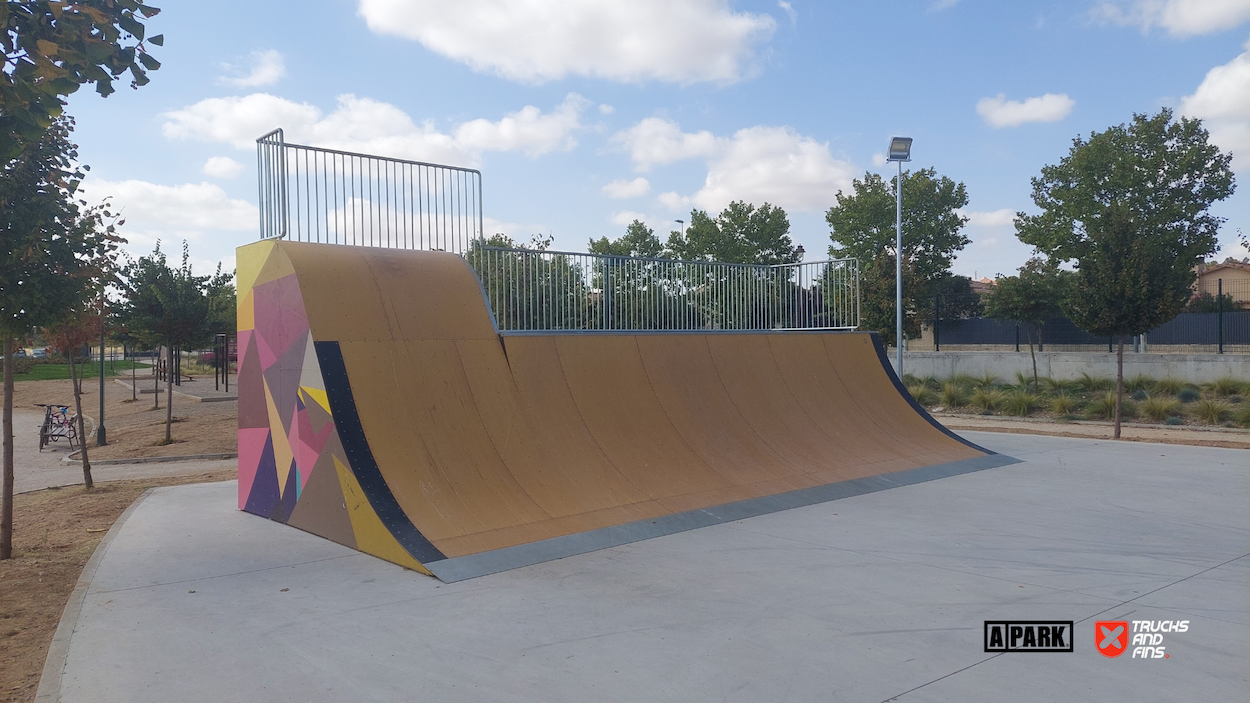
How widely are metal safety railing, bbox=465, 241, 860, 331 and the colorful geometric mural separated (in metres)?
2.15

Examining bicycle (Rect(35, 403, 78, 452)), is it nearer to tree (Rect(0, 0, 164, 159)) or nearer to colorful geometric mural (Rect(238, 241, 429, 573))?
colorful geometric mural (Rect(238, 241, 429, 573))

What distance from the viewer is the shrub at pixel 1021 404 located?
19.2 meters

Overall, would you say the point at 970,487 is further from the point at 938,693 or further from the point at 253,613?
the point at 253,613

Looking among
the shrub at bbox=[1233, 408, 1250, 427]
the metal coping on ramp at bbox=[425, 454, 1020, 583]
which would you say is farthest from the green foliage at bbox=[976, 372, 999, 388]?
the metal coping on ramp at bbox=[425, 454, 1020, 583]

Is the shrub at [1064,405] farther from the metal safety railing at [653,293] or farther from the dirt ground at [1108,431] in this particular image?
the metal safety railing at [653,293]

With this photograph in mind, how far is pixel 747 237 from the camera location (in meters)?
44.1

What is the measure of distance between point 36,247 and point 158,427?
1415 cm

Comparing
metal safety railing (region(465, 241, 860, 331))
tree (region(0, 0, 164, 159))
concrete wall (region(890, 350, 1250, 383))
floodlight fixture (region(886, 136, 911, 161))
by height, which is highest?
floodlight fixture (region(886, 136, 911, 161))

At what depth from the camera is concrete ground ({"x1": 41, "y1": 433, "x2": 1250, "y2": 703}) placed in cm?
371

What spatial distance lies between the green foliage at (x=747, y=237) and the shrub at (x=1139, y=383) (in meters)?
23.9

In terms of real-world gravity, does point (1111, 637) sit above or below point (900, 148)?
below

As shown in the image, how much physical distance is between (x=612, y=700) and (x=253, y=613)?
258 centimetres

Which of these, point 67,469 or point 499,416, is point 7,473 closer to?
point 499,416

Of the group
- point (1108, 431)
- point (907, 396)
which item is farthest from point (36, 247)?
point (1108, 431)
